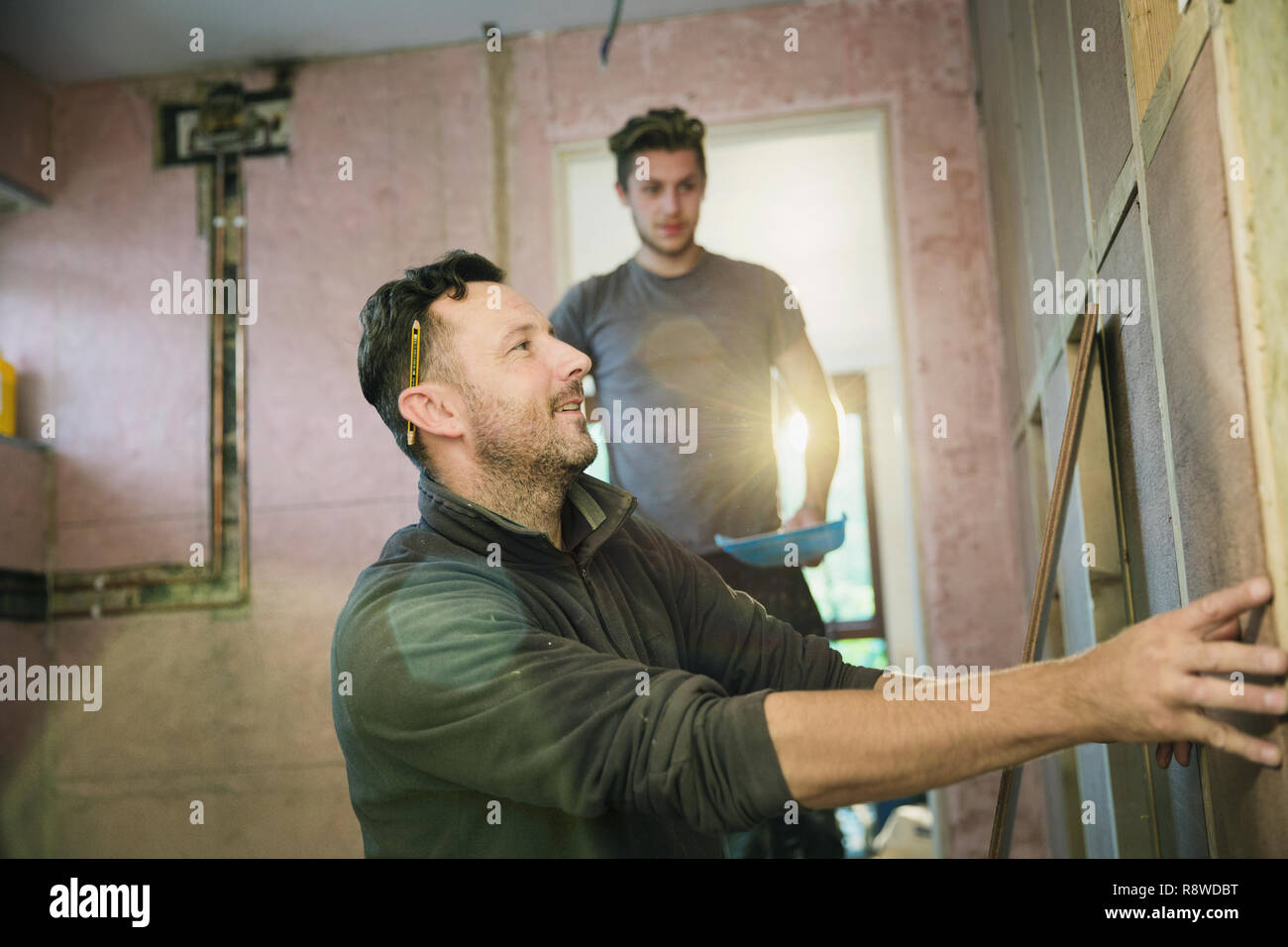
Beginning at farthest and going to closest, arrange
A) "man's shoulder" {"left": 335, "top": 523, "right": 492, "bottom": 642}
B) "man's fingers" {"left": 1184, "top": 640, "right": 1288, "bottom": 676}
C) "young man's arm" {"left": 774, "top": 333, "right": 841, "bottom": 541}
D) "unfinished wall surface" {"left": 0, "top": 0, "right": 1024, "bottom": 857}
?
"unfinished wall surface" {"left": 0, "top": 0, "right": 1024, "bottom": 857} → "young man's arm" {"left": 774, "top": 333, "right": 841, "bottom": 541} → "man's shoulder" {"left": 335, "top": 523, "right": 492, "bottom": 642} → "man's fingers" {"left": 1184, "top": 640, "right": 1288, "bottom": 676}

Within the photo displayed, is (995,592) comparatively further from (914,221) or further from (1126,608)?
(1126,608)

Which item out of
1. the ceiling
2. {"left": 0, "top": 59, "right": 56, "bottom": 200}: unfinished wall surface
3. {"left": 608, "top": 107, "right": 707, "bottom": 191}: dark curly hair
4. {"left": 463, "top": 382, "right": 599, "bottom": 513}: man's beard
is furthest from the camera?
{"left": 0, "top": 59, "right": 56, "bottom": 200}: unfinished wall surface

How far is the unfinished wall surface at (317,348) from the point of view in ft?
10.6

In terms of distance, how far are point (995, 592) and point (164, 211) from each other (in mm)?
3020

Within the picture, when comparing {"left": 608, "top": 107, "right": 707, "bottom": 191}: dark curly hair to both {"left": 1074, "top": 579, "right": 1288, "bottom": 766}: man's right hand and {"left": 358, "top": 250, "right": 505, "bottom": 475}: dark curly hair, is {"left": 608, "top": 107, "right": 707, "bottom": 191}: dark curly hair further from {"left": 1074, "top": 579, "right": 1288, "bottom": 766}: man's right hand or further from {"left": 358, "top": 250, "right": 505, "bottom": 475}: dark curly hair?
{"left": 1074, "top": 579, "right": 1288, "bottom": 766}: man's right hand

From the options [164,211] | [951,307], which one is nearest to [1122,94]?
[951,307]

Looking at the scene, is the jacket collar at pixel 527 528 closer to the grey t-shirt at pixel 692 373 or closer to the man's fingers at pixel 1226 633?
the man's fingers at pixel 1226 633

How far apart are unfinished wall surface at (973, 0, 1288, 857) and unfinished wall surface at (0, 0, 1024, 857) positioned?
1172 millimetres

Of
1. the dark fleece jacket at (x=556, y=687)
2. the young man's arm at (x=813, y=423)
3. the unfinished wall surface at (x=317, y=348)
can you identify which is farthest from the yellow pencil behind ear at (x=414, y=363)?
the unfinished wall surface at (x=317, y=348)

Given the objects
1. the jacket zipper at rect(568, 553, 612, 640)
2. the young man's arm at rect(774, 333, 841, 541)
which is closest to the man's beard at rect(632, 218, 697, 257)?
the young man's arm at rect(774, 333, 841, 541)

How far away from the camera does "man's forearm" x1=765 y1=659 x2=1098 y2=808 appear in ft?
3.32

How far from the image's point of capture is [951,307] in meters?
3.26

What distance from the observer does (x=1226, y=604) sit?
934 mm

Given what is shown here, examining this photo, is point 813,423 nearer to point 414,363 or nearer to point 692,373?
point 692,373
